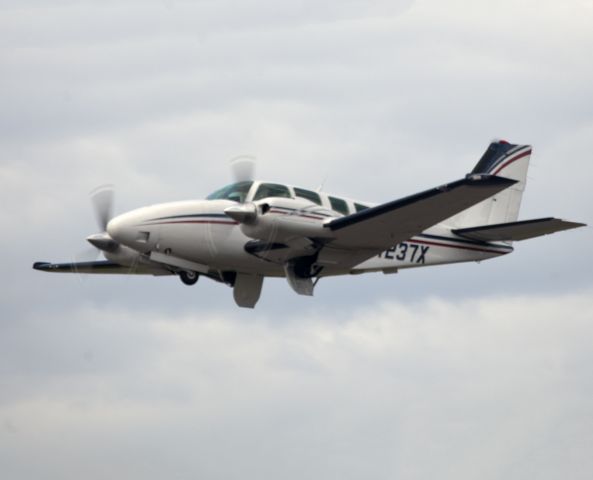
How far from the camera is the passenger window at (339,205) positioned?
3067 centimetres

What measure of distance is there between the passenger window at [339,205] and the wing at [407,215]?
93cm

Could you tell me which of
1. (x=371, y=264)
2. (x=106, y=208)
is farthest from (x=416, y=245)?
(x=106, y=208)

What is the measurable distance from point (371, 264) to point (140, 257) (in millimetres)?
6096

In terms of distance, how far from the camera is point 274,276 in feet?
106

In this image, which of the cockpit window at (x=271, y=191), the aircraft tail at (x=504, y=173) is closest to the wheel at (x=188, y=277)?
the cockpit window at (x=271, y=191)

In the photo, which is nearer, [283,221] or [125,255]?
[283,221]

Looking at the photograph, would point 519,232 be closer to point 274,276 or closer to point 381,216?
point 381,216

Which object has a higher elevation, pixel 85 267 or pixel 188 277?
pixel 85 267

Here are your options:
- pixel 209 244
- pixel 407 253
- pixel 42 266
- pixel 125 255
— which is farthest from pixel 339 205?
pixel 42 266

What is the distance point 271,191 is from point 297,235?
1329mm

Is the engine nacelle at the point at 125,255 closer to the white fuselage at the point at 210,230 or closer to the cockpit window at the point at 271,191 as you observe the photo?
the white fuselage at the point at 210,230

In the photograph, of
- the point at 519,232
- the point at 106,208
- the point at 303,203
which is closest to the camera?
the point at 303,203

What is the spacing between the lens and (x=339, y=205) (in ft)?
101

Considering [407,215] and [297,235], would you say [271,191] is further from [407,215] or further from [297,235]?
[407,215]
